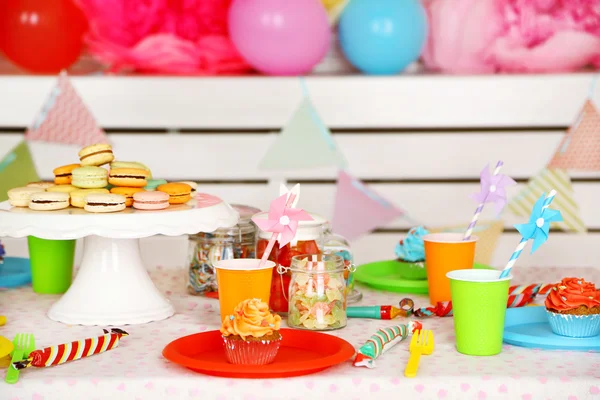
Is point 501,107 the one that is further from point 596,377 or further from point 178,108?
point 596,377

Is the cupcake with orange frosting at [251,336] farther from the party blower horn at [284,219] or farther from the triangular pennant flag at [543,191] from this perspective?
the triangular pennant flag at [543,191]

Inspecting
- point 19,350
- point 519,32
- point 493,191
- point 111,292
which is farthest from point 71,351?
point 519,32

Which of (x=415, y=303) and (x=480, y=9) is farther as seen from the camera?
(x=480, y=9)

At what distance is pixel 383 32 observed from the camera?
272cm

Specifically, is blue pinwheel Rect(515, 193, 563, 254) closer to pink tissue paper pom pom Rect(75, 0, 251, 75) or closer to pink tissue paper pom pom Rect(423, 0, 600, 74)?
pink tissue paper pom pom Rect(423, 0, 600, 74)

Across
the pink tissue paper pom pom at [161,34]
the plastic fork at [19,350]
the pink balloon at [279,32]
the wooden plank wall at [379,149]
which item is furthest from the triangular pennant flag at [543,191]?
Result: the plastic fork at [19,350]

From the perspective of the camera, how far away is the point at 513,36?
2789mm

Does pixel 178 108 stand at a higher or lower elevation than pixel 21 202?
higher

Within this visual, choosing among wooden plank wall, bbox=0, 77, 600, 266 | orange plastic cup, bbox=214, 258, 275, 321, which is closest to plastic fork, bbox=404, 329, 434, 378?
orange plastic cup, bbox=214, 258, 275, 321

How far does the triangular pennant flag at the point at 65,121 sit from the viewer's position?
2.83 m

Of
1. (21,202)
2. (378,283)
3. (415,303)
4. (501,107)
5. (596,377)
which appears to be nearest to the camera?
(596,377)

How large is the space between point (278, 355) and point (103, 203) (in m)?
0.39

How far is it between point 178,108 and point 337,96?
1.75 feet

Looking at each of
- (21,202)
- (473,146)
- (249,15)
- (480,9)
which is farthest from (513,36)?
(21,202)
